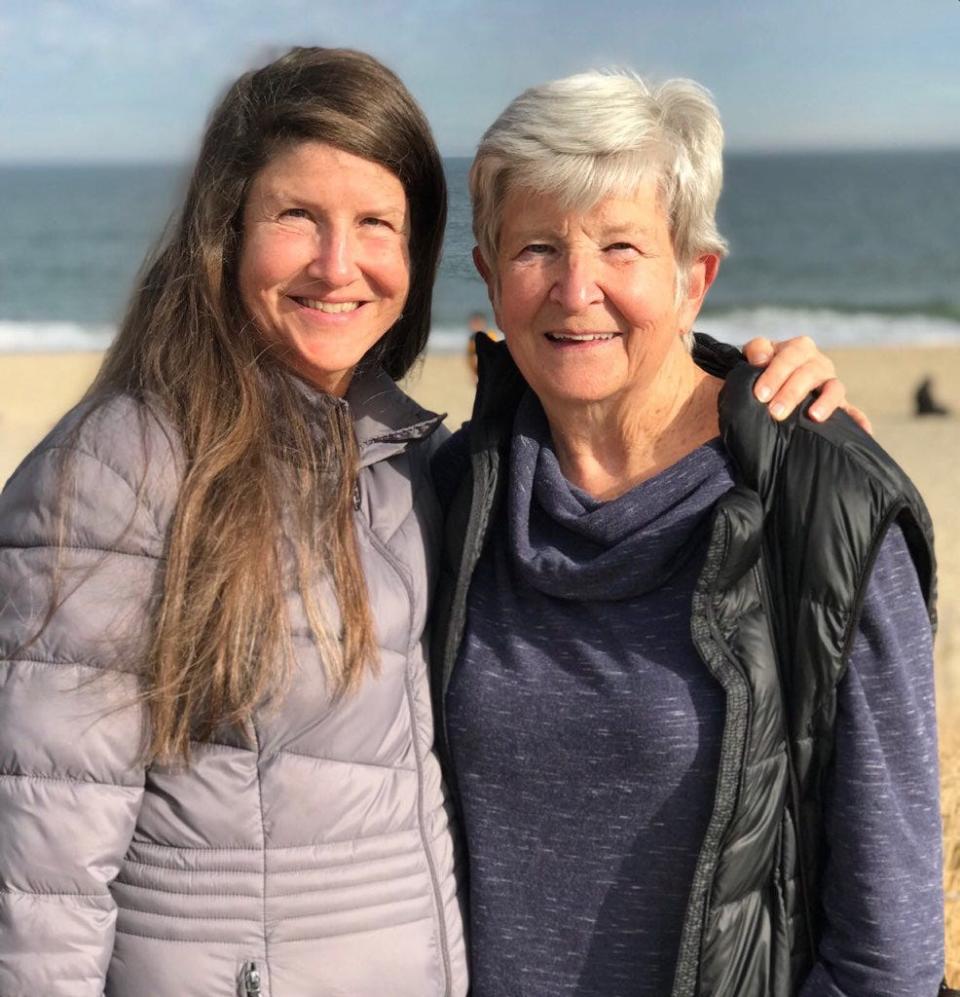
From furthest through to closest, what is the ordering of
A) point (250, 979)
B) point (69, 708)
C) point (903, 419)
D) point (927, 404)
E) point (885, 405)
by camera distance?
point (885, 405)
point (927, 404)
point (903, 419)
point (250, 979)
point (69, 708)

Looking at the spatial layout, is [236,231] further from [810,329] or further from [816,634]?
[810,329]

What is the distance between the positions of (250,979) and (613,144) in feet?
5.40

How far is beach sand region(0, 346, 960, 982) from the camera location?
4.40 m

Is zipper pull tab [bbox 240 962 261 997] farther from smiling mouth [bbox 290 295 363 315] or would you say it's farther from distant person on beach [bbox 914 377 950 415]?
distant person on beach [bbox 914 377 950 415]

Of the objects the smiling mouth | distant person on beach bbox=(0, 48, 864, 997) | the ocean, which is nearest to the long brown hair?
distant person on beach bbox=(0, 48, 864, 997)

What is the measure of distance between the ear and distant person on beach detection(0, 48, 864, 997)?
0.17 m

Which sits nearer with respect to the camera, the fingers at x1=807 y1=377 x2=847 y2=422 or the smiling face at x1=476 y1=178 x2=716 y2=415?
the fingers at x1=807 y1=377 x2=847 y2=422

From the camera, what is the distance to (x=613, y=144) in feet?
8.10

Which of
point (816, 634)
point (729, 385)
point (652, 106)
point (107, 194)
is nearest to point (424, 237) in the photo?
point (652, 106)

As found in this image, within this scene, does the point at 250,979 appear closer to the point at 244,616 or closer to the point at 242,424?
the point at 244,616

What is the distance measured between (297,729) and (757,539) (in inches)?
34.7

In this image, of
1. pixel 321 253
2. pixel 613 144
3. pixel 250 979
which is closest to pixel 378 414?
pixel 321 253

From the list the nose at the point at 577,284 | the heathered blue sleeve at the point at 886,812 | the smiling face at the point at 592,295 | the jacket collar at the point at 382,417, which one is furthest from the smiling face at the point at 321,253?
the heathered blue sleeve at the point at 886,812

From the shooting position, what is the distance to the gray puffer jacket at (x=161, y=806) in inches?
88.7
